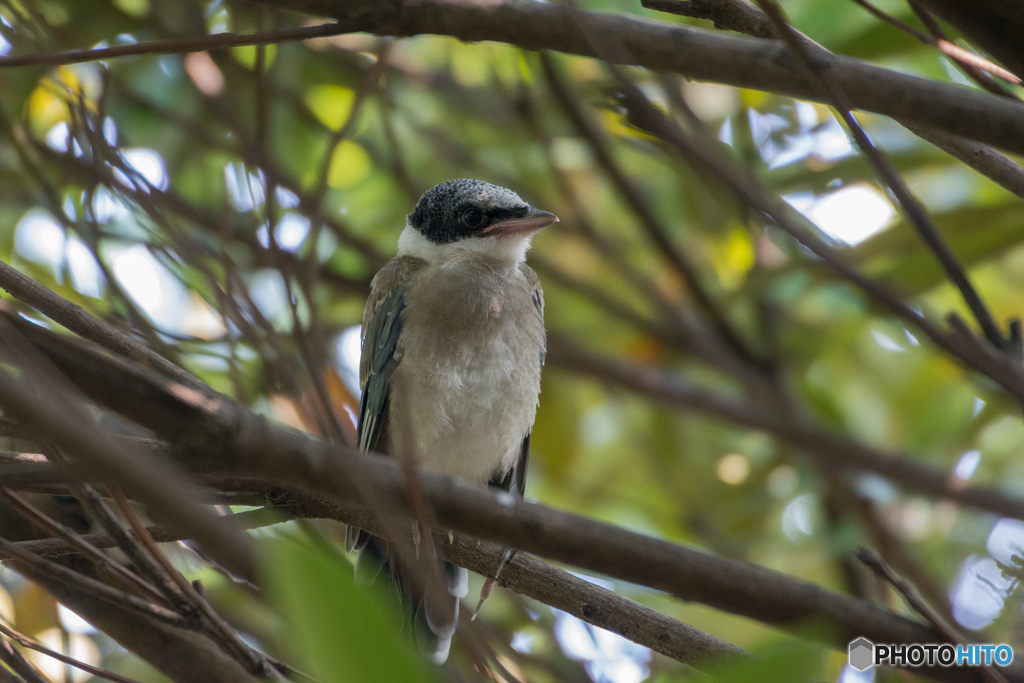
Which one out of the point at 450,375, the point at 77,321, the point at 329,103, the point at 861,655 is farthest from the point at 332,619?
the point at 329,103

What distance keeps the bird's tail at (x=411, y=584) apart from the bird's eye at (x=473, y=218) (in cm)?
138

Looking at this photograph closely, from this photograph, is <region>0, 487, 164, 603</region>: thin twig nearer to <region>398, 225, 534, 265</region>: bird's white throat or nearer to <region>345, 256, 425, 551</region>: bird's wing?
<region>345, 256, 425, 551</region>: bird's wing

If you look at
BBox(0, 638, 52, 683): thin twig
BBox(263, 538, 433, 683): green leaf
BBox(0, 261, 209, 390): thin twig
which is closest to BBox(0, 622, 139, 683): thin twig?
BBox(0, 638, 52, 683): thin twig

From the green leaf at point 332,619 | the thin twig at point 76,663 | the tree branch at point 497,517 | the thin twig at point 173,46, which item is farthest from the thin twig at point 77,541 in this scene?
the green leaf at point 332,619

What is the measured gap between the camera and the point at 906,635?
1.34 meters

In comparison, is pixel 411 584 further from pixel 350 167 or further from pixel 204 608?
pixel 350 167

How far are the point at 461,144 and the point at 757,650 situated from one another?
454 centimetres

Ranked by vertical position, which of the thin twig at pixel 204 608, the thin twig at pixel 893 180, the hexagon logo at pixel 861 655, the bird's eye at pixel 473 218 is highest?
the bird's eye at pixel 473 218

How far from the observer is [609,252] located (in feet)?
14.9

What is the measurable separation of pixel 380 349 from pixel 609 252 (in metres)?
1.58

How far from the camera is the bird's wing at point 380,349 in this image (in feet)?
11.0

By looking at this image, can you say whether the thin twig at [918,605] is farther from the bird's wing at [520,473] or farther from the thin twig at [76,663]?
the bird's wing at [520,473]

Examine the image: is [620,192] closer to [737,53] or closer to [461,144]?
[461,144]

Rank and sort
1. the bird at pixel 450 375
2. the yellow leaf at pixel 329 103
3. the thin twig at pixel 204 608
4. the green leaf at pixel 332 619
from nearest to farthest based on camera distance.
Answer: the green leaf at pixel 332 619 < the thin twig at pixel 204 608 < the bird at pixel 450 375 < the yellow leaf at pixel 329 103
